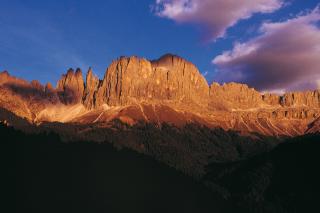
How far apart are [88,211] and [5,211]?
36620 mm

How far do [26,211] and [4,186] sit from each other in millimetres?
29980

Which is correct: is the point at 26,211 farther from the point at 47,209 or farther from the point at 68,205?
the point at 68,205

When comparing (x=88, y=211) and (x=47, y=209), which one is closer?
(x=47, y=209)

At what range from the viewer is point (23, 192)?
643 feet

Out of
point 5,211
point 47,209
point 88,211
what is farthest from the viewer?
point 88,211

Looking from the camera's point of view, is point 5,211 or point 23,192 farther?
point 23,192

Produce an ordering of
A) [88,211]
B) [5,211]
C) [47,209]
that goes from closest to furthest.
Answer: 1. [5,211]
2. [47,209]
3. [88,211]

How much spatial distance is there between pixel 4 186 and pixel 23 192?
8686mm

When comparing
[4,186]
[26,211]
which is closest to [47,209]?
[26,211]

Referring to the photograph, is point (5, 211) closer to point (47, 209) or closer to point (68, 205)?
point (47, 209)

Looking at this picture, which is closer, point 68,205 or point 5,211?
point 5,211

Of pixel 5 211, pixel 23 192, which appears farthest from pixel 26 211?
pixel 23 192

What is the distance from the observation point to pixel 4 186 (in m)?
198

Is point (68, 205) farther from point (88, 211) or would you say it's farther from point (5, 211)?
point (5, 211)
